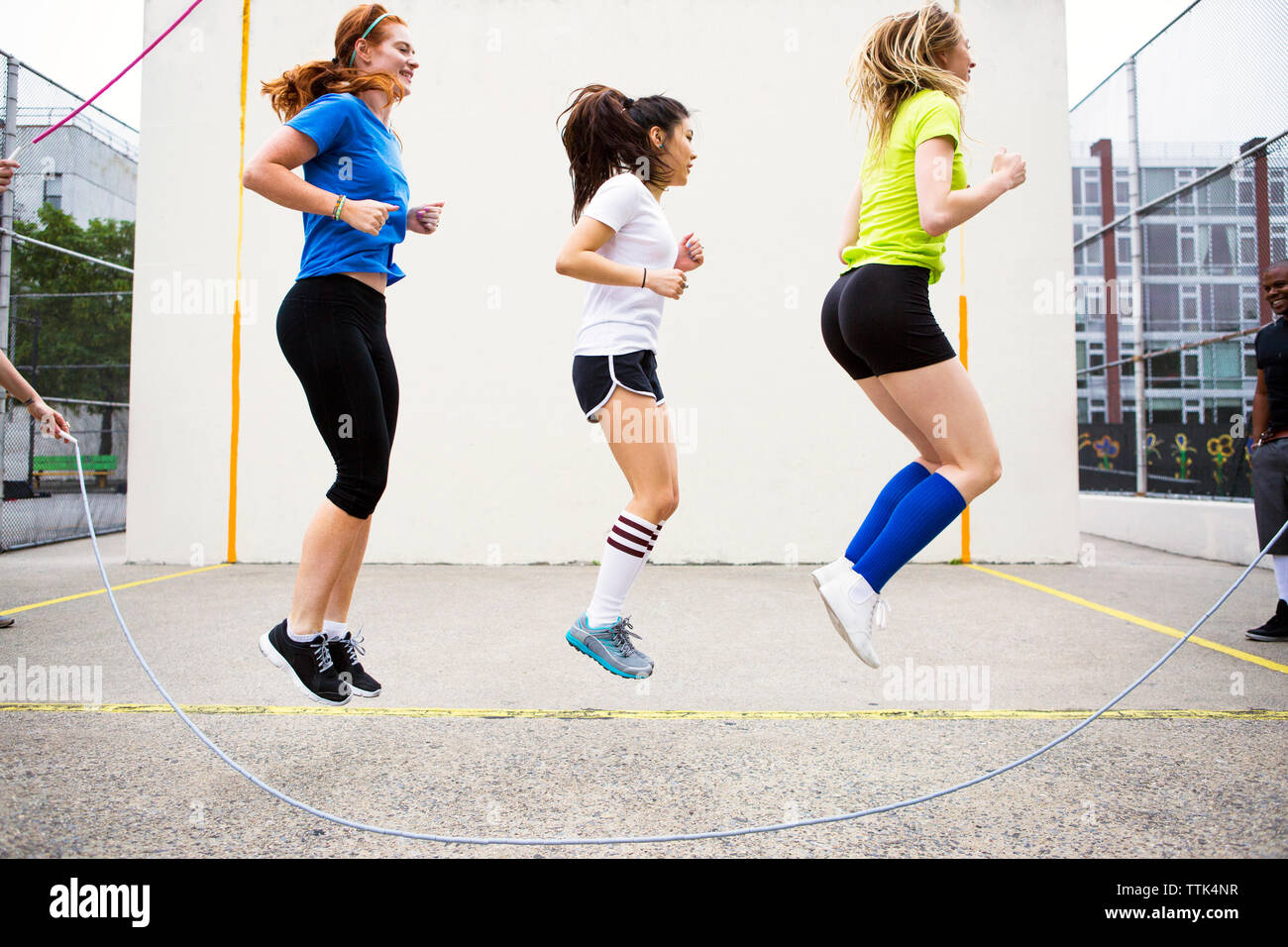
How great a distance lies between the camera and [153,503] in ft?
24.4

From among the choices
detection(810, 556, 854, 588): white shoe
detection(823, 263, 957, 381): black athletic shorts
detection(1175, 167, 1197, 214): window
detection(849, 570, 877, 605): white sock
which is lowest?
detection(849, 570, 877, 605): white sock

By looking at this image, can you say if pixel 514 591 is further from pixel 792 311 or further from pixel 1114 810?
pixel 1114 810

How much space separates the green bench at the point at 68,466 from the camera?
36.3ft

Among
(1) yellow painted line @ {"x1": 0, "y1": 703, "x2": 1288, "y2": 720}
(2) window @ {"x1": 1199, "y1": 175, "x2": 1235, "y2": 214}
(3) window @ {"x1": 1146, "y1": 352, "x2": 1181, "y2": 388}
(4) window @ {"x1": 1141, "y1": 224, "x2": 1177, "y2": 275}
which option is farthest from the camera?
(3) window @ {"x1": 1146, "y1": 352, "x2": 1181, "y2": 388}

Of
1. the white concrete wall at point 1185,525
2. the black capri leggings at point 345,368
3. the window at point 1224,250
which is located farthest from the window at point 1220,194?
the black capri leggings at point 345,368

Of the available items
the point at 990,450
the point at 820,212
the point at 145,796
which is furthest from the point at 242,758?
the point at 820,212

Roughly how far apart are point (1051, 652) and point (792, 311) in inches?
158

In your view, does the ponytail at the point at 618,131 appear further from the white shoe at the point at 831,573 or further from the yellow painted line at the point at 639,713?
the yellow painted line at the point at 639,713

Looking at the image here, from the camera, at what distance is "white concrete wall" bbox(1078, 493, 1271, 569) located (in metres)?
7.61

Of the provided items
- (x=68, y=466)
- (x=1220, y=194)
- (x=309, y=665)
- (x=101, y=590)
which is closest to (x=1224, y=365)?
(x=1220, y=194)

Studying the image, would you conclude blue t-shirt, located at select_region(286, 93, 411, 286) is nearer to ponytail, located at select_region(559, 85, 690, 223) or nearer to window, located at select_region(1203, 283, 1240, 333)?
ponytail, located at select_region(559, 85, 690, 223)

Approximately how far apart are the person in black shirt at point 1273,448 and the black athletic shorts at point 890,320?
3.14 meters

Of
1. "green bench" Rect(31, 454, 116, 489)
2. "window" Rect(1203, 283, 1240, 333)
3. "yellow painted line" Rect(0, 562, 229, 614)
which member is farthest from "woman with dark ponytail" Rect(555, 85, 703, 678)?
"green bench" Rect(31, 454, 116, 489)

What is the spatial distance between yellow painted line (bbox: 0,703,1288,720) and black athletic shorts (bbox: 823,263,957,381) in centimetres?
141
